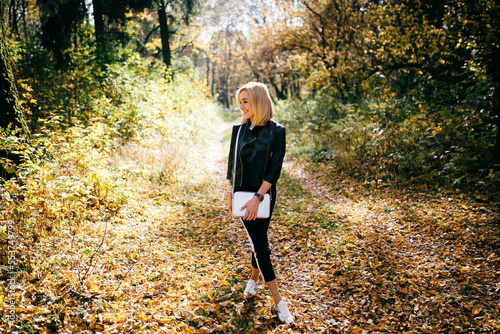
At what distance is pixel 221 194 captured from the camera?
7641 millimetres

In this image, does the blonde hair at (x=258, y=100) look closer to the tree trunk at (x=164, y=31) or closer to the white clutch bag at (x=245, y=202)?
the white clutch bag at (x=245, y=202)

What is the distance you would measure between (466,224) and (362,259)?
2.02m

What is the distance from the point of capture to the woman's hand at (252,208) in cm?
269

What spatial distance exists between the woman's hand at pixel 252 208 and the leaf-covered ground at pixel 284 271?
1.35 meters

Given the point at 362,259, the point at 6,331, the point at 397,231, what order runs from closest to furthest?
the point at 6,331 < the point at 362,259 < the point at 397,231

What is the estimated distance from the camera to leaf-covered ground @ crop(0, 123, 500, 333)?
3.02 metres

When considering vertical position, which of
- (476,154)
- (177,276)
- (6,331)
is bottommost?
(177,276)

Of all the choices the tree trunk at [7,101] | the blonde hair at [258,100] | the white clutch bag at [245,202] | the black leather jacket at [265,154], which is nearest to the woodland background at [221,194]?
the tree trunk at [7,101]

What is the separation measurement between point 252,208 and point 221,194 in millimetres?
5035

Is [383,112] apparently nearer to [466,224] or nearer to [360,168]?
[360,168]

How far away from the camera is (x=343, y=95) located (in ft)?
42.9

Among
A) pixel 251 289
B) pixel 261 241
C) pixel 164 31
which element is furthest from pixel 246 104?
pixel 164 31

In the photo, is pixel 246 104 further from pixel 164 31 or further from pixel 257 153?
pixel 164 31

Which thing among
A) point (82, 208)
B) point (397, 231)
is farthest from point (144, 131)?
point (397, 231)
